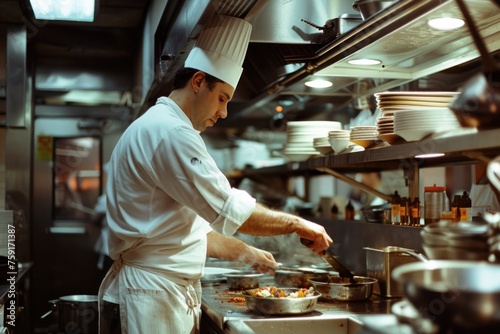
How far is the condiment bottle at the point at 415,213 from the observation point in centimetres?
293

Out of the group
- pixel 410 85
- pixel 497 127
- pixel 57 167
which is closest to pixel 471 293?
pixel 497 127

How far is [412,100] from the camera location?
2.31 meters

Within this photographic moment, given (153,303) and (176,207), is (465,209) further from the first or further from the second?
(153,303)

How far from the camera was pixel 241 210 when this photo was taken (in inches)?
92.2

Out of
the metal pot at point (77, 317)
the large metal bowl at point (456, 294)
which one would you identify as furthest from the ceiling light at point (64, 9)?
the large metal bowl at point (456, 294)

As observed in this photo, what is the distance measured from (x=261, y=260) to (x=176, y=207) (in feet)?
2.02

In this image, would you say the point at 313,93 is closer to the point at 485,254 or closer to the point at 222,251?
the point at 222,251

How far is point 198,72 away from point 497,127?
142 cm

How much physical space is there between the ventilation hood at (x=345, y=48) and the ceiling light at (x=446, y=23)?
3 centimetres

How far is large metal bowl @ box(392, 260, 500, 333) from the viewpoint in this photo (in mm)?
1084

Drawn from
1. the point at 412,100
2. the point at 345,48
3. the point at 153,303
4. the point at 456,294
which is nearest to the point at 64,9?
the point at 345,48

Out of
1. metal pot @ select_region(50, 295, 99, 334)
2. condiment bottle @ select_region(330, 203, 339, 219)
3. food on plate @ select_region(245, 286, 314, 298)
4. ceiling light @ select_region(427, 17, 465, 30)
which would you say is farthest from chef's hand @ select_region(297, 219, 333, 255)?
condiment bottle @ select_region(330, 203, 339, 219)

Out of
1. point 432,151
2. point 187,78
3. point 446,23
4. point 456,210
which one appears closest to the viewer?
point 432,151

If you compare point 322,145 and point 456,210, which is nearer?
point 456,210
